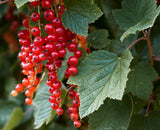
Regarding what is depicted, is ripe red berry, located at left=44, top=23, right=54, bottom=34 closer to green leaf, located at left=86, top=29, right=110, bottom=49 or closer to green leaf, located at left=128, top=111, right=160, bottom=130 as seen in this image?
green leaf, located at left=86, top=29, right=110, bottom=49

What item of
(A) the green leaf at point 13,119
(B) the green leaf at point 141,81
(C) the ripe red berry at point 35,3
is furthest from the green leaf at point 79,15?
(A) the green leaf at point 13,119

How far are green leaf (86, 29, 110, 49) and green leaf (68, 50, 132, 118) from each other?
119 millimetres

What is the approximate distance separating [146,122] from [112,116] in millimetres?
198

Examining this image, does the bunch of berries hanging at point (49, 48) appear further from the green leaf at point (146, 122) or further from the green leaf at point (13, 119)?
the green leaf at point (13, 119)

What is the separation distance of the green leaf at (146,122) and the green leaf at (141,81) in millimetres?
104

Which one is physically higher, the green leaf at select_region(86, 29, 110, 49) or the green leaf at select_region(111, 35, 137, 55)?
the green leaf at select_region(86, 29, 110, 49)

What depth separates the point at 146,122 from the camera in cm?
103

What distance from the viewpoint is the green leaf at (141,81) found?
99 cm

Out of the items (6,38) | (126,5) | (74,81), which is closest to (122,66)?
(74,81)

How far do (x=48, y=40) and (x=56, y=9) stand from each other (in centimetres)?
14

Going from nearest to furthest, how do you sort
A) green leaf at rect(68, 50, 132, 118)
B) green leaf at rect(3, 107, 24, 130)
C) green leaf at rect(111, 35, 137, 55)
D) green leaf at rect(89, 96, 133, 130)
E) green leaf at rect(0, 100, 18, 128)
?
green leaf at rect(68, 50, 132, 118) → green leaf at rect(89, 96, 133, 130) → green leaf at rect(111, 35, 137, 55) → green leaf at rect(3, 107, 24, 130) → green leaf at rect(0, 100, 18, 128)

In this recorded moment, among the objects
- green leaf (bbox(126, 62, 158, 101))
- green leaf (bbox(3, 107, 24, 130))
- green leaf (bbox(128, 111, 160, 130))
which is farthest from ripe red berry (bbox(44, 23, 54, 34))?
green leaf (bbox(3, 107, 24, 130))

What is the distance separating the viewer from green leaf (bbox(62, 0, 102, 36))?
0.83m

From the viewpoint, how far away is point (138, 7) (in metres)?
0.93
